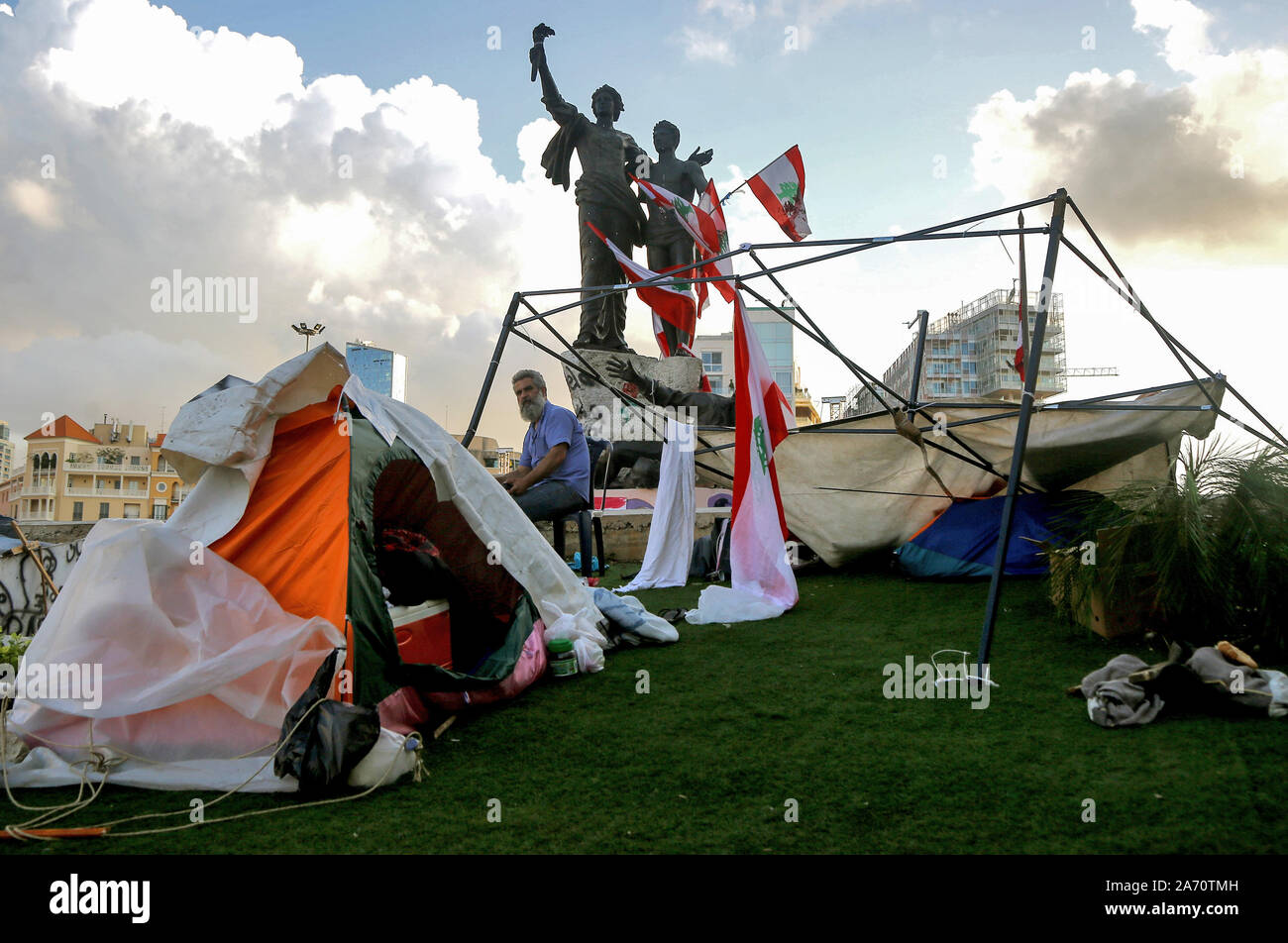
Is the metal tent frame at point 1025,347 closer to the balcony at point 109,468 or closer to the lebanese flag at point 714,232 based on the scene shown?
the lebanese flag at point 714,232

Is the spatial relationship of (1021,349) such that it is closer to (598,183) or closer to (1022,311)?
(1022,311)

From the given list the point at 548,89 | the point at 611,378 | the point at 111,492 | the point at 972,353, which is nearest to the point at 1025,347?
the point at 611,378

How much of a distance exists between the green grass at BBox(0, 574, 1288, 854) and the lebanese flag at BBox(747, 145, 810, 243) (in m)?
4.16

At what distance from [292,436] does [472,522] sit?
93 centimetres

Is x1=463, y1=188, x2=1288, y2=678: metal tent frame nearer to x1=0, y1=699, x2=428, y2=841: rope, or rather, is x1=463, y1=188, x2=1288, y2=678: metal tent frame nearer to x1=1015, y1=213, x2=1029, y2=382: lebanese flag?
x1=1015, y1=213, x2=1029, y2=382: lebanese flag

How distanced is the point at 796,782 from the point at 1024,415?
2.16 meters

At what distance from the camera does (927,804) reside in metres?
2.15

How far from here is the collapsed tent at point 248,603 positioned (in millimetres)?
2650

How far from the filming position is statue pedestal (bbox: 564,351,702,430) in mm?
11539

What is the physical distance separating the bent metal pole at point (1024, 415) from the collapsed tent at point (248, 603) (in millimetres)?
2098

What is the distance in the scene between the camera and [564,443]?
5.71m

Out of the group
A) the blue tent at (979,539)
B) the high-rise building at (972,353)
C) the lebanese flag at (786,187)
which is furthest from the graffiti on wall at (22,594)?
the high-rise building at (972,353)
